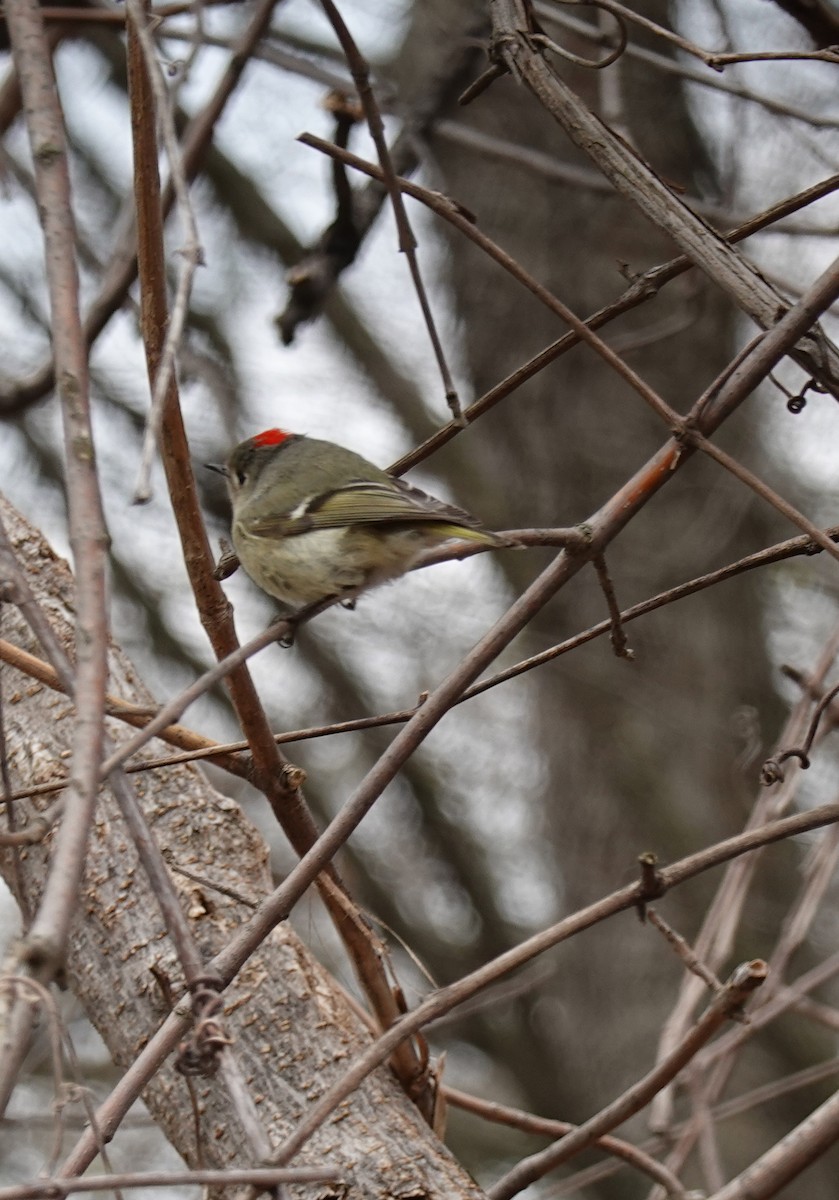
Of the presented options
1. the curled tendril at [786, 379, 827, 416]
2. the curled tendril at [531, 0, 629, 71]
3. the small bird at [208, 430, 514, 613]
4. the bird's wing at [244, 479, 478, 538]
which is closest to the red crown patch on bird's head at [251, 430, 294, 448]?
the small bird at [208, 430, 514, 613]

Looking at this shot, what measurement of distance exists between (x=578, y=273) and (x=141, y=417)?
77.3 inches

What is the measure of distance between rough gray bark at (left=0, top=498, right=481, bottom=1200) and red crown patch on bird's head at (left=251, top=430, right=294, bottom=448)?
0.94 metres

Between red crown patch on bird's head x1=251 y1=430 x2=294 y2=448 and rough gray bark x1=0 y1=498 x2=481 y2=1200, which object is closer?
rough gray bark x1=0 y1=498 x2=481 y2=1200

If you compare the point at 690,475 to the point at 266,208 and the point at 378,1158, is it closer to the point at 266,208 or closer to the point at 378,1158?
the point at 266,208

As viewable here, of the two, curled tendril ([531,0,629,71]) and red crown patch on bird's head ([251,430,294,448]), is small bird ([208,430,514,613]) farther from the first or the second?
curled tendril ([531,0,629,71])

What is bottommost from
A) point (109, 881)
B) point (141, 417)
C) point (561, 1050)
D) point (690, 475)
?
point (109, 881)

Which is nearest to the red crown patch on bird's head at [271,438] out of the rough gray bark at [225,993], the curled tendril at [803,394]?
the rough gray bark at [225,993]

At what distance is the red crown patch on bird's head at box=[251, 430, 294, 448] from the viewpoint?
278cm

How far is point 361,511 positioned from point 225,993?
2.86 ft

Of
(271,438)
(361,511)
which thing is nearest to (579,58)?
(361,511)

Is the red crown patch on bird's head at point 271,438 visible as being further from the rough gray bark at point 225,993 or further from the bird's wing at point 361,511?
the rough gray bark at point 225,993

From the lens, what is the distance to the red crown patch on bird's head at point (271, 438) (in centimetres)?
278

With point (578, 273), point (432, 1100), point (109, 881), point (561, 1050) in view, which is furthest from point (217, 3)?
point (561, 1050)

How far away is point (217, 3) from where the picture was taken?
9.19 ft
